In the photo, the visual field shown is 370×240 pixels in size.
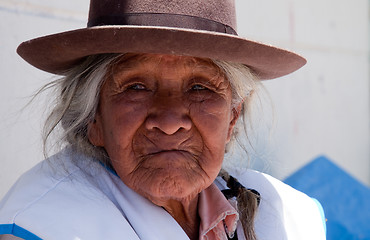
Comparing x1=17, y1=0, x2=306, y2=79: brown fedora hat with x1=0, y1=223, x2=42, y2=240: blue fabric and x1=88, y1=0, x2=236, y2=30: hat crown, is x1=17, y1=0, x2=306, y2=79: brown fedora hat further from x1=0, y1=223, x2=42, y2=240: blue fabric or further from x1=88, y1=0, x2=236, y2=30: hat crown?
x1=0, y1=223, x2=42, y2=240: blue fabric

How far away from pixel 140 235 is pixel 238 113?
2.50 ft

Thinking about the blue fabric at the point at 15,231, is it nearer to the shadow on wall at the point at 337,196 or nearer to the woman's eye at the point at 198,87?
the woman's eye at the point at 198,87

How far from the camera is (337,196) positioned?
3.72 m

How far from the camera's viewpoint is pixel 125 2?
6.11 ft

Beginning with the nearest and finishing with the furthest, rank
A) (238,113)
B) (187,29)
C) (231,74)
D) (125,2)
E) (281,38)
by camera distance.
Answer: (187,29) → (125,2) → (231,74) → (238,113) → (281,38)

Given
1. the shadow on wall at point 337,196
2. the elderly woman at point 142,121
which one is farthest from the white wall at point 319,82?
the elderly woman at point 142,121

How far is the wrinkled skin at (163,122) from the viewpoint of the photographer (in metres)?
2.00

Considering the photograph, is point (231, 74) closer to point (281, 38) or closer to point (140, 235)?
point (140, 235)

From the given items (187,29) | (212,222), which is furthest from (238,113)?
(187,29)

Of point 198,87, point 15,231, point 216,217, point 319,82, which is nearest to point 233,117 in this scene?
point 198,87

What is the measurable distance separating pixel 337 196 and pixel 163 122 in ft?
7.14

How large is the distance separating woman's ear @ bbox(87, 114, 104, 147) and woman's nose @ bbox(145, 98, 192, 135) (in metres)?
0.28

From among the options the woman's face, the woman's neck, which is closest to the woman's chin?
the woman's face

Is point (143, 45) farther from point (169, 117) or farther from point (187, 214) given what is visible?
point (187, 214)
